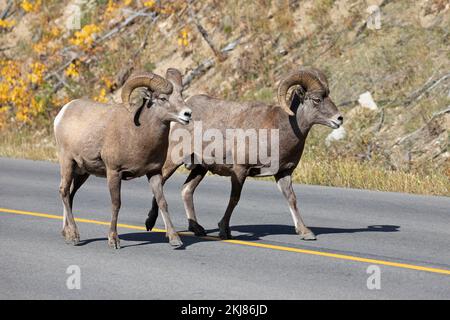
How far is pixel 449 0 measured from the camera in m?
24.3

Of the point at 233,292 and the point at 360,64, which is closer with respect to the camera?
the point at 233,292

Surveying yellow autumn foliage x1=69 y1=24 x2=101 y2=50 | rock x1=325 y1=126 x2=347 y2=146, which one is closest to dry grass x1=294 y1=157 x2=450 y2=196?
rock x1=325 y1=126 x2=347 y2=146

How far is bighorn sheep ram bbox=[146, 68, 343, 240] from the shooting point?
41.1 feet

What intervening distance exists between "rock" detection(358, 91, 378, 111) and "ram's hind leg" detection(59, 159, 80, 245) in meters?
10.7

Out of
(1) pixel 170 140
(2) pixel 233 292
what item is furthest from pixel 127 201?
(2) pixel 233 292

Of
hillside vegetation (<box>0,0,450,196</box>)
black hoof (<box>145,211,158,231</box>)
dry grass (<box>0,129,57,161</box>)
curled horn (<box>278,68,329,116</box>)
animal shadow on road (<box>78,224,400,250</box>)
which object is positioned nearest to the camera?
animal shadow on road (<box>78,224,400,250</box>)

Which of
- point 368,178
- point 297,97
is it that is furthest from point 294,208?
point 368,178

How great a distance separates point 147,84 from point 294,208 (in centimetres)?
235

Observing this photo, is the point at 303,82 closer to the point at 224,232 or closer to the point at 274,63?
the point at 224,232

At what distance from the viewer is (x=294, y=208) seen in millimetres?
12578

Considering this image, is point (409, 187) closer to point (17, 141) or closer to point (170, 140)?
point (170, 140)

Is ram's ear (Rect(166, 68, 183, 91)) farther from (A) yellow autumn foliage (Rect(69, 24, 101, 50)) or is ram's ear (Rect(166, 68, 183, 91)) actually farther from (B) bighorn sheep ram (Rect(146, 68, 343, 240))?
(A) yellow autumn foliage (Rect(69, 24, 101, 50))

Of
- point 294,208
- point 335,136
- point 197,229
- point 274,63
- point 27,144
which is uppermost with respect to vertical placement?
point 274,63

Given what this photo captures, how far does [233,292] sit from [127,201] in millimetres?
6824
